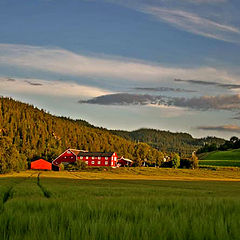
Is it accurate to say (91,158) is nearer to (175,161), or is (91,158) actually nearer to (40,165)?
(40,165)

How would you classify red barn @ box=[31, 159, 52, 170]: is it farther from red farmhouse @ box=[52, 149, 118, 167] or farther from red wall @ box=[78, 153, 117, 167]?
red wall @ box=[78, 153, 117, 167]

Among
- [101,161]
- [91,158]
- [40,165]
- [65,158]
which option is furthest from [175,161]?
[40,165]

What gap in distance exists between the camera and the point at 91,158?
602 ft

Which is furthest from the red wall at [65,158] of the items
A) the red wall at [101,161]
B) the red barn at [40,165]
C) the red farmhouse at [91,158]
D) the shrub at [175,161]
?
the shrub at [175,161]

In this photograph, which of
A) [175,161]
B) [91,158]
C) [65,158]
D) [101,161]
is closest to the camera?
[175,161]

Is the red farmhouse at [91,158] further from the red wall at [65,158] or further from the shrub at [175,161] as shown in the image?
the shrub at [175,161]

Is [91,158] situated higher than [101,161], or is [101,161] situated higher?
[91,158]

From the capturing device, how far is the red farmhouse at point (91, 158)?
17925 centimetres

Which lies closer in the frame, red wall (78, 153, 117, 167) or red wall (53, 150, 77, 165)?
red wall (78, 153, 117, 167)

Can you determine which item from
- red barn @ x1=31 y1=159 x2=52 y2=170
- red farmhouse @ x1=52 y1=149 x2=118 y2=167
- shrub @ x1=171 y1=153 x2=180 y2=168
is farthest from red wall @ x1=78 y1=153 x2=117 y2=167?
shrub @ x1=171 y1=153 x2=180 y2=168

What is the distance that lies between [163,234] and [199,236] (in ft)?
1.56

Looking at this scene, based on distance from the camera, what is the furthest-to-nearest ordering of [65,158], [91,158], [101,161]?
1. [91,158]
2. [101,161]
3. [65,158]

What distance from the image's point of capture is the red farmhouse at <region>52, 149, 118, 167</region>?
7057 inches

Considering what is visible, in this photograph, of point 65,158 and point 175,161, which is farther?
point 65,158
